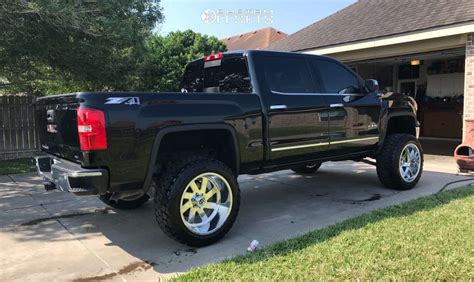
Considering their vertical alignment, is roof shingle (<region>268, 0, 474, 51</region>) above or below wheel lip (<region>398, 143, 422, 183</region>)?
above

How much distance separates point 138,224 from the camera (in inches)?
206

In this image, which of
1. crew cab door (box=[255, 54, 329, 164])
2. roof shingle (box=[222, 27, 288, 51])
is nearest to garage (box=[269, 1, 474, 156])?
crew cab door (box=[255, 54, 329, 164])

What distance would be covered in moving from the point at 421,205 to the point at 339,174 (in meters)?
2.90

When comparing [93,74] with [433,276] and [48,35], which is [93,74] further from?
[433,276]

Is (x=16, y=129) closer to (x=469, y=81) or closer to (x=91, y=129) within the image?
(x=91, y=129)

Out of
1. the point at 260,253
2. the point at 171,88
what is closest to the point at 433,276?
the point at 260,253

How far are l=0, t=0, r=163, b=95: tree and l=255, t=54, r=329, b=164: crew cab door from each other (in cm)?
428

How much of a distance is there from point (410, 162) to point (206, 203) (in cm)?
388

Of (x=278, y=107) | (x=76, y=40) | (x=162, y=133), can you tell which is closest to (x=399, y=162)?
(x=278, y=107)

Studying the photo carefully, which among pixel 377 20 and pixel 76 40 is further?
pixel 377 20

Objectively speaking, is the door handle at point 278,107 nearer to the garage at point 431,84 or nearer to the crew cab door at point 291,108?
the crew cab door at point 291,108

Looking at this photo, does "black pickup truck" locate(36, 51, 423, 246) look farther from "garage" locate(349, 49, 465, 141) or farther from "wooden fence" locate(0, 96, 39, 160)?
"garage" locate(349, 49, 465, 141)

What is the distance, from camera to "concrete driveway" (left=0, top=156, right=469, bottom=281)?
4004 mm

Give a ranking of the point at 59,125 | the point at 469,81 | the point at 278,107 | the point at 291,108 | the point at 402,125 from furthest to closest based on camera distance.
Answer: the point at 469,81, the point at 402,125, the point at 291,108, the point at 278,107, the point at 59,125
